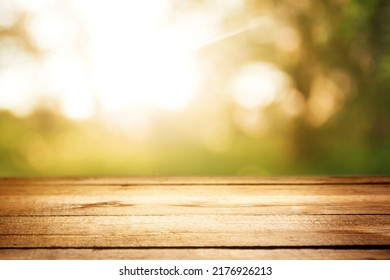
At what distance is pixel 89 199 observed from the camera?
1.43 metres

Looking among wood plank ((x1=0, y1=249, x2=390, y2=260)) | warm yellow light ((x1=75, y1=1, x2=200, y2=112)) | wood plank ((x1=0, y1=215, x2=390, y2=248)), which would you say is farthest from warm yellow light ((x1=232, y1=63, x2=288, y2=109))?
wood plank ((x1=0, y1=249, x2=390, y2=260))

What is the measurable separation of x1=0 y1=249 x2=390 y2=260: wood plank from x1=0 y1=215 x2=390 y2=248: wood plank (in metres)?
0.04

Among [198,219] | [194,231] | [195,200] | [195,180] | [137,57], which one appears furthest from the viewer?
[137,57]

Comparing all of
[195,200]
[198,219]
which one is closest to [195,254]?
[198,219]

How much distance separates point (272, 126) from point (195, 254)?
1737mm

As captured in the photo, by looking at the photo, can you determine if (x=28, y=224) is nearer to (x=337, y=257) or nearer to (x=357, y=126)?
(x=337, y=257)

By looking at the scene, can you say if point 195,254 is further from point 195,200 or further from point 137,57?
point 137,57

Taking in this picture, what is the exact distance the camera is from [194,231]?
40.6 inches

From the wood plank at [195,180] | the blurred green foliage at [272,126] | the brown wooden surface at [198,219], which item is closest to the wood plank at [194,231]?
the brown wooden surface at [198,219]

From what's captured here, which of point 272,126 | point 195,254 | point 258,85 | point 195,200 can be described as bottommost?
point 195,254

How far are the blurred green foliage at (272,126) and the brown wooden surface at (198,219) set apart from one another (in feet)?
2.48
